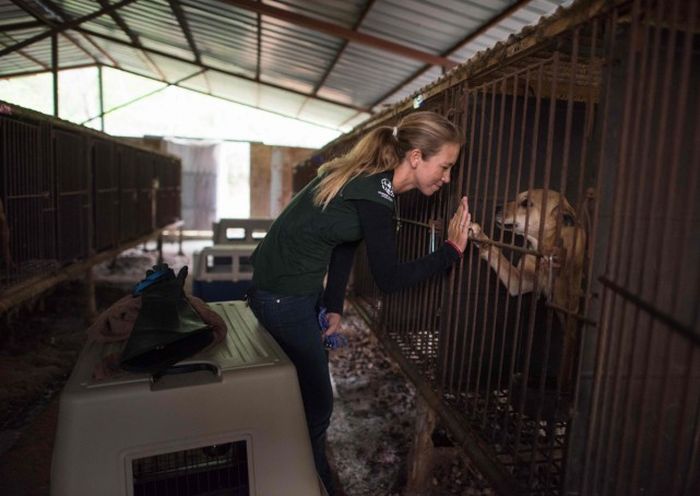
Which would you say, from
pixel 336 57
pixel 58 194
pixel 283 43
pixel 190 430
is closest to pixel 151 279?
pixel 190 430

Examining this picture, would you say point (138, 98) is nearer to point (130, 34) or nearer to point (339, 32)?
point (130, 34)

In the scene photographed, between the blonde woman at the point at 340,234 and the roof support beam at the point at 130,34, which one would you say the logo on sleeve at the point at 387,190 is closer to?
the blonde woman at the point at 340,234

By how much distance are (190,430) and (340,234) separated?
992 mm

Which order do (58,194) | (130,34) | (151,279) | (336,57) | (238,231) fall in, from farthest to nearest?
(130,34), (336,57), (238,231), (58,194), (151,279)

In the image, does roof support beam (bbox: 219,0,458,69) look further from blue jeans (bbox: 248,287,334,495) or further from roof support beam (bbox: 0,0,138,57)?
blue jeans (bbox: 248,287,334,495)

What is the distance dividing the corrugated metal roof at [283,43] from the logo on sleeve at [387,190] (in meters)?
4.83

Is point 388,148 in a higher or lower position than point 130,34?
lower

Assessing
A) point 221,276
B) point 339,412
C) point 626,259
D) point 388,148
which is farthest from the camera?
point 221,276

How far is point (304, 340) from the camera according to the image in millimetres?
2385

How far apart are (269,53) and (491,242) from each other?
1043cm

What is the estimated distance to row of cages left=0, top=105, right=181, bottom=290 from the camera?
419 cm

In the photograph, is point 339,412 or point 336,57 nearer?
point 339,412

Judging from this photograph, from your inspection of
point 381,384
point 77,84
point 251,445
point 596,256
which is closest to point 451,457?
point 381,384

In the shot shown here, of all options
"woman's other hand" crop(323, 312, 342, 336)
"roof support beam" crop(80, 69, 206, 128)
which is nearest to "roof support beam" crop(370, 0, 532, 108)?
"woman's other hand" crop(323, 312, 342, 336)
